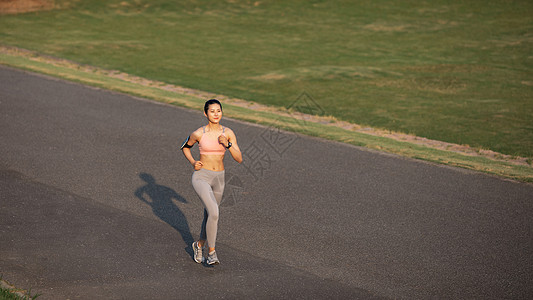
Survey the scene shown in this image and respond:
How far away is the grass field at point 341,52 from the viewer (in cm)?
1880

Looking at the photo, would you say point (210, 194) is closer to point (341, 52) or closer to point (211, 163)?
→ point (211, 163)

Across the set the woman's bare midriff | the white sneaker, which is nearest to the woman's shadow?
the white sneaker

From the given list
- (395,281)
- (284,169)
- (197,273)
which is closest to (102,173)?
(284,169)

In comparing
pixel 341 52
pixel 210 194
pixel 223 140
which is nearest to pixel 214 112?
pixel 223 140

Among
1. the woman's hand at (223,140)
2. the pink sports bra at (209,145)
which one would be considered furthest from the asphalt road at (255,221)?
the woman's hand at (223,140)

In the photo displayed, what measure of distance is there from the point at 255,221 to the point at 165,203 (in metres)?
1.72

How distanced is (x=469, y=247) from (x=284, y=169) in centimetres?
434

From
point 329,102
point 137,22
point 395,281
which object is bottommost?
point 395,281

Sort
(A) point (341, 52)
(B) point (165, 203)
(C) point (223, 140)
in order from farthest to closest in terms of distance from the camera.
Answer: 1. (A) point (341, 52)
2. (B) point (165, 203)
3. (C) point (223, 140)

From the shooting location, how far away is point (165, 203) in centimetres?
973

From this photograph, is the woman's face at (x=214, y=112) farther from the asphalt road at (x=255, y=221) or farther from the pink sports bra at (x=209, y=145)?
the asphalt road at (x=255, y=221)

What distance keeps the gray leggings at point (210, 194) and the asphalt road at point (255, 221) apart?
1.87 ft

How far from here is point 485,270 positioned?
765 centimetres

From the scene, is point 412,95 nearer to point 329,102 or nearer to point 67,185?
point 329,102
